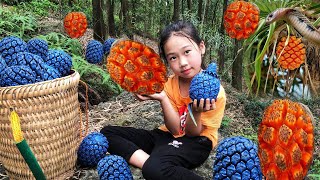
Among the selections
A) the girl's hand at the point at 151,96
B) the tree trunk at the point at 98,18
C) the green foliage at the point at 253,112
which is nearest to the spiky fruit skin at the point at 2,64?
the girl's hand at the point at 151,96

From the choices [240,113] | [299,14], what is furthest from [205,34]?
[299,14]

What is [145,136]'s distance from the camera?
1978 millimetres

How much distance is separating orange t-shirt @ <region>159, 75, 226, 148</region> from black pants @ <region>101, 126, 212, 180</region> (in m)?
0.05

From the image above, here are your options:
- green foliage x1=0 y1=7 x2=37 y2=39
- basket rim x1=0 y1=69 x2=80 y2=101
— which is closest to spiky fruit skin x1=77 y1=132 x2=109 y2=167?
basket rim x1=0 y1=69 x2=80 y2=101

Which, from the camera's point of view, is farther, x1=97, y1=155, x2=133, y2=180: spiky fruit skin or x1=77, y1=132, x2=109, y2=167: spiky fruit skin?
x1=77, y1=132, x2=109, y2=167: spiky fruit skin

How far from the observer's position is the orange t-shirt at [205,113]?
5.90 feet

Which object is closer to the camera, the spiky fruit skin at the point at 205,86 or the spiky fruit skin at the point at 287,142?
the spiky fruit skin at the point at 287,142

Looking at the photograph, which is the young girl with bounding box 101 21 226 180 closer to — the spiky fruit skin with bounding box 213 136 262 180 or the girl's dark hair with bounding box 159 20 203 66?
the girl's dark hair with bounding box 159 20 203 66

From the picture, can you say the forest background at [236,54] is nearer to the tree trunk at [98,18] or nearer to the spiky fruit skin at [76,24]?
the tree trunk at [98,18]

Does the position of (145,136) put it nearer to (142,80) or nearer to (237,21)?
(142,80)

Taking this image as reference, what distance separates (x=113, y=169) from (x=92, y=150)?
0.80 feet

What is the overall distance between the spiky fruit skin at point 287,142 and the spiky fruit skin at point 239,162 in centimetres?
20

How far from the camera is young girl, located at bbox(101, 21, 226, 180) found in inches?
64.5

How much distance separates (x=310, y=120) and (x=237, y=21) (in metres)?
1.77
